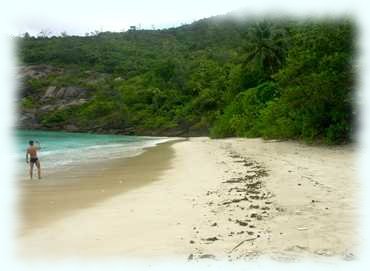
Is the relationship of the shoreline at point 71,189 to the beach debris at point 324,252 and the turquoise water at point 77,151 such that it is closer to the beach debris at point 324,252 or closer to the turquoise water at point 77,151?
the turquoise water at point 77,151

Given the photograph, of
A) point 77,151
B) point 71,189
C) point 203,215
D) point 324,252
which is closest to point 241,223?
point 203,215

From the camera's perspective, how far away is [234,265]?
17.3 feet

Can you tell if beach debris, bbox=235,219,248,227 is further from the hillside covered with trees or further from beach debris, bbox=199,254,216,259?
the hillside covered with trees

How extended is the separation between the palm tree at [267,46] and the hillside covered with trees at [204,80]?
0.33ft

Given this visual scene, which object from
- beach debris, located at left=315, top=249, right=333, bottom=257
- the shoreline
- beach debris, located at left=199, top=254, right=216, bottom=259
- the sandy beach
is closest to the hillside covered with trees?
the sandy beach

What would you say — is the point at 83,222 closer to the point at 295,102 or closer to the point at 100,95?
the point at 295,102

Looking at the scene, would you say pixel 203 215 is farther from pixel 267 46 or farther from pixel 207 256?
pixel 267 46

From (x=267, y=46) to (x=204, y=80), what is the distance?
31354 millimetres

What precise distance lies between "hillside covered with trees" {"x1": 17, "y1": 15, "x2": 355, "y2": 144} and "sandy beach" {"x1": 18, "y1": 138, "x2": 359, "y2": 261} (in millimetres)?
6812

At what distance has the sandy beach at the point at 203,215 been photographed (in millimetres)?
6008

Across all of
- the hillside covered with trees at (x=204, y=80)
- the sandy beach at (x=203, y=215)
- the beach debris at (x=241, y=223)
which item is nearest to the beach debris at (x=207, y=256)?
the sandy beach at (x=203, y=215)

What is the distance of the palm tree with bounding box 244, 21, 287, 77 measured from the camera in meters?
45.5

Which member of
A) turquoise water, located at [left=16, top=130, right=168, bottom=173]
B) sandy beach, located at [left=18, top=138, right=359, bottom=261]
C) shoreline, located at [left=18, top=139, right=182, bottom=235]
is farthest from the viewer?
turquoise water, located at [left=16, top=130, right=168, bottom=173]

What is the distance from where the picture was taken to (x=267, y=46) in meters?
45.7
